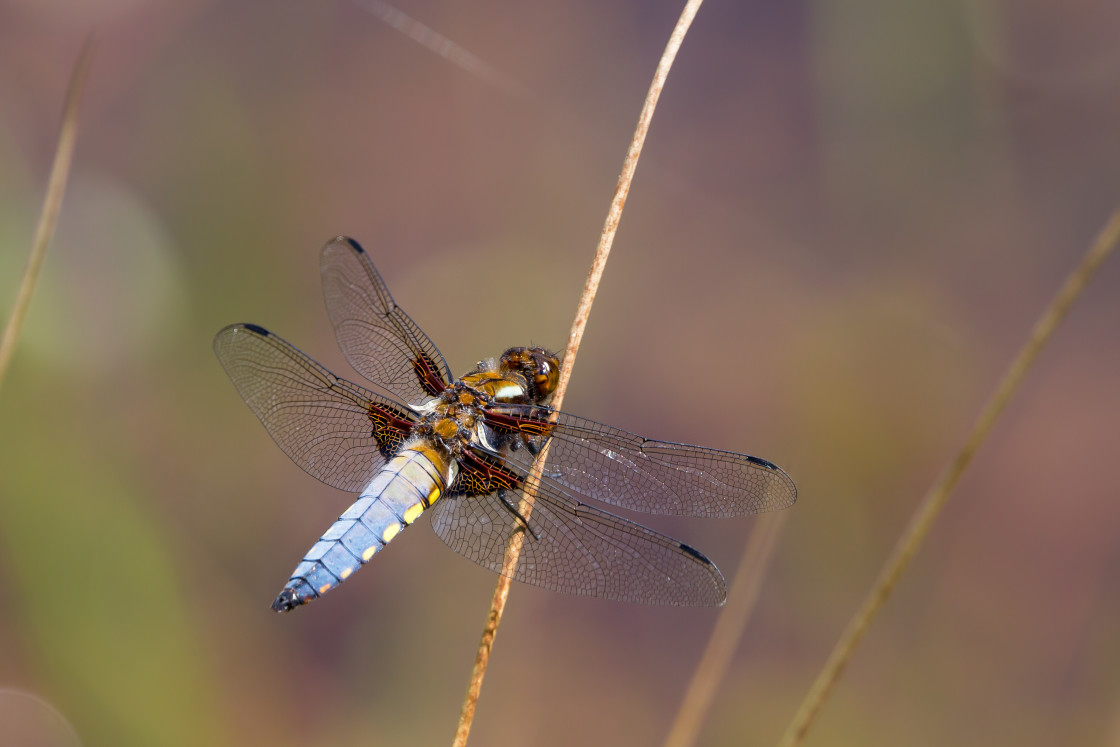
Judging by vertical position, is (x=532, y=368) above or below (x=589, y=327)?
below

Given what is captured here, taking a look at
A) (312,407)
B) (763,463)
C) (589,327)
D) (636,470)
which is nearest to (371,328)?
(312,407)

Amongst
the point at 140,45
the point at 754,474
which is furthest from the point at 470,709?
the point at 140,45

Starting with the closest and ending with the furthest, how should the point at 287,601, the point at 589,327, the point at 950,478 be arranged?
1. the point at 950,478
2. the point at 287,601
3. the point at 589,327

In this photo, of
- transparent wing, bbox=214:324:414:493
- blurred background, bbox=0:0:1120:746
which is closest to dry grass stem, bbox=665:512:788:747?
transparent wing, bbox=214:324:414:493

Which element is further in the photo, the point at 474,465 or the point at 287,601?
the point at 474,465

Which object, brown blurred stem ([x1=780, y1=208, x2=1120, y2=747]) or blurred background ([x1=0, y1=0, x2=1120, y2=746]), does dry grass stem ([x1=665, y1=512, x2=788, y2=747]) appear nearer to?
brown blurred stem ([x1=780, y1=208, x2=1120, y2=747])

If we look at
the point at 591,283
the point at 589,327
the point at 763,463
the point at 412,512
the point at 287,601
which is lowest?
the point at 287,601

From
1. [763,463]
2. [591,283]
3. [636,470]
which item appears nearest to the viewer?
[591,283]

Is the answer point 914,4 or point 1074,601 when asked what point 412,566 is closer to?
point 1074,601

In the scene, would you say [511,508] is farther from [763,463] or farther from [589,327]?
[589,327]
